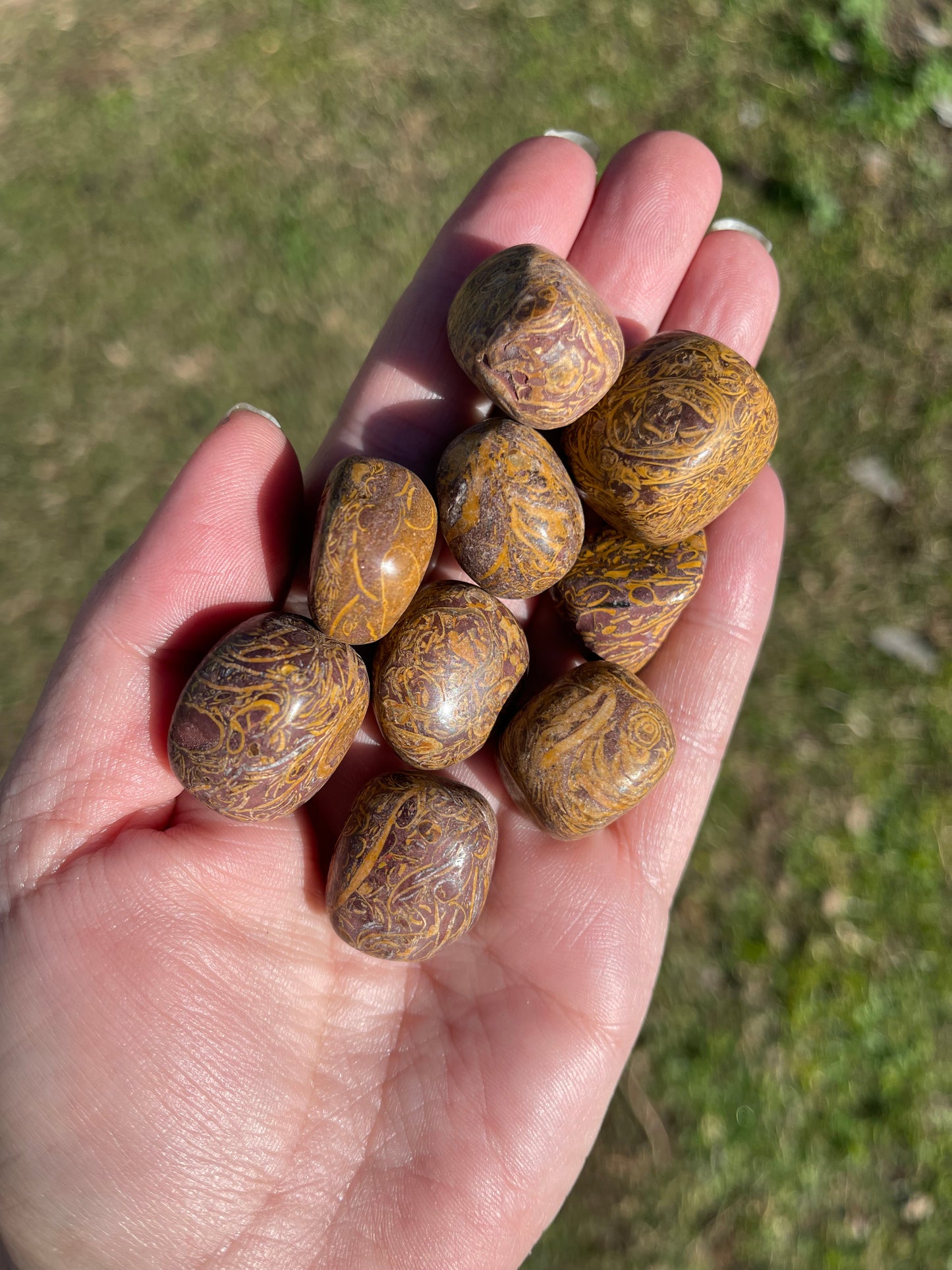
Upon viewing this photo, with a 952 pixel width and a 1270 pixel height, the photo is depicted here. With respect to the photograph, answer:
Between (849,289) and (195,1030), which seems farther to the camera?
(849,289)

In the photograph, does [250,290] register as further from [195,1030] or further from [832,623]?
[195,1030]

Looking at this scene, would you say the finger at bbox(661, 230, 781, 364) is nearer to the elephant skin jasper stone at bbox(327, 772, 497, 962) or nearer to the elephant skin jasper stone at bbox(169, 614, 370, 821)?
the elephant skin jasper stone at bbox(169, 614, 370, 821)

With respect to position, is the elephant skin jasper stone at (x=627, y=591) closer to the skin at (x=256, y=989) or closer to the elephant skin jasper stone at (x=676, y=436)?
the elephant skin jasper stone at (x=676, y=436)

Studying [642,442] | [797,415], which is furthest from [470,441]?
[797,415]

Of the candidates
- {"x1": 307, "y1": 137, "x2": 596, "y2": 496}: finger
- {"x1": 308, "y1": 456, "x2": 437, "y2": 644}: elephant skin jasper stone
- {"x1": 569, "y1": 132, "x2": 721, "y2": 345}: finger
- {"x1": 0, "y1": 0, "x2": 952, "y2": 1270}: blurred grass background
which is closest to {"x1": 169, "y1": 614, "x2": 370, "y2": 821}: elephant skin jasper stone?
{"x1": 308, "y1": 456, "x2": 437, "y2": 644}: elephant skin jasper stone

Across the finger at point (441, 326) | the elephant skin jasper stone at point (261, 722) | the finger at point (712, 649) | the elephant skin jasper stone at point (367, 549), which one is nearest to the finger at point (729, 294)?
the finger at point (712, 649)
